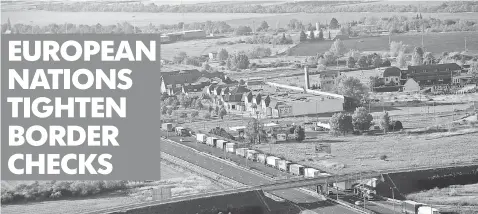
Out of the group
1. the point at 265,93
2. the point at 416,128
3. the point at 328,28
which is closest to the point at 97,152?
the point at 416,128

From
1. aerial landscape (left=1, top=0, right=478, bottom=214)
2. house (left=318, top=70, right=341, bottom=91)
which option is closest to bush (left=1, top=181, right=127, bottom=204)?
aerial landscape (left=1, top=0, right=478, bottom=214)

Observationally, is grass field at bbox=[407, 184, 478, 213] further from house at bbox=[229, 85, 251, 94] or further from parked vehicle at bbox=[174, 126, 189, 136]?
house at bbox=[229, 85, 251, 94]

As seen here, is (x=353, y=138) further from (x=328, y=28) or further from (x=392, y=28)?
(x=328, y=28)

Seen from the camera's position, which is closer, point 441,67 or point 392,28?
point 441,67

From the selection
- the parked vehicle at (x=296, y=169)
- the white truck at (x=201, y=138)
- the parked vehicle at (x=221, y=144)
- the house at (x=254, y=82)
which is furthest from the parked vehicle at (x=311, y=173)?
the house at (x=254, y=82)

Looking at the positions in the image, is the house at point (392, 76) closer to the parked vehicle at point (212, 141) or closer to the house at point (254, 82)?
the house at point (254, 82)

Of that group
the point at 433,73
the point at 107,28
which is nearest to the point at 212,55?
the point at 433,73
